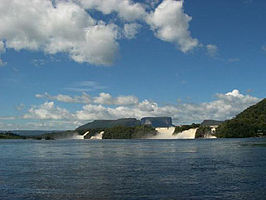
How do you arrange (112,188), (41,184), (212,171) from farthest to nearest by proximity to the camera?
1. (212,171)
2. (41,184)
3. (112,188)

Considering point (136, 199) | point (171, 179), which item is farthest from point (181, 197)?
point (171, 179)

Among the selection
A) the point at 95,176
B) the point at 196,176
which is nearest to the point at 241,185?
the point at 196,176

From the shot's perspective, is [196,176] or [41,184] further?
[196,176]

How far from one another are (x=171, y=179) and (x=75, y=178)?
10.4m

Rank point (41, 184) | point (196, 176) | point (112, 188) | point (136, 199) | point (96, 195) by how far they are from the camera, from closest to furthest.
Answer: point (136, 199) → point (96, 195) → point (112, 188) → point (41, 184) → point (196, 176)

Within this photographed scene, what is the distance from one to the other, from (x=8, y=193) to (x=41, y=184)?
4.89m

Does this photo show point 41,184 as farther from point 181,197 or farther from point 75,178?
point 181,197

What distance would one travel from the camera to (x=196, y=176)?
124 feet

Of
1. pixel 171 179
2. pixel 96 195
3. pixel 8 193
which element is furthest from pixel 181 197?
pixel 8 193

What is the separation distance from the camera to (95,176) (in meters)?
39.4

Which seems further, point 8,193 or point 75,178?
point 75,178

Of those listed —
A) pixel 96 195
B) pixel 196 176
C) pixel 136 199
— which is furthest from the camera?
pixel 196 176

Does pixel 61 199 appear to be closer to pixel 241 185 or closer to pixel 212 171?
pixel 241 185

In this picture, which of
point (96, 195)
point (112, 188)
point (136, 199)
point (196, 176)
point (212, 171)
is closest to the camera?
point (136, 199)
